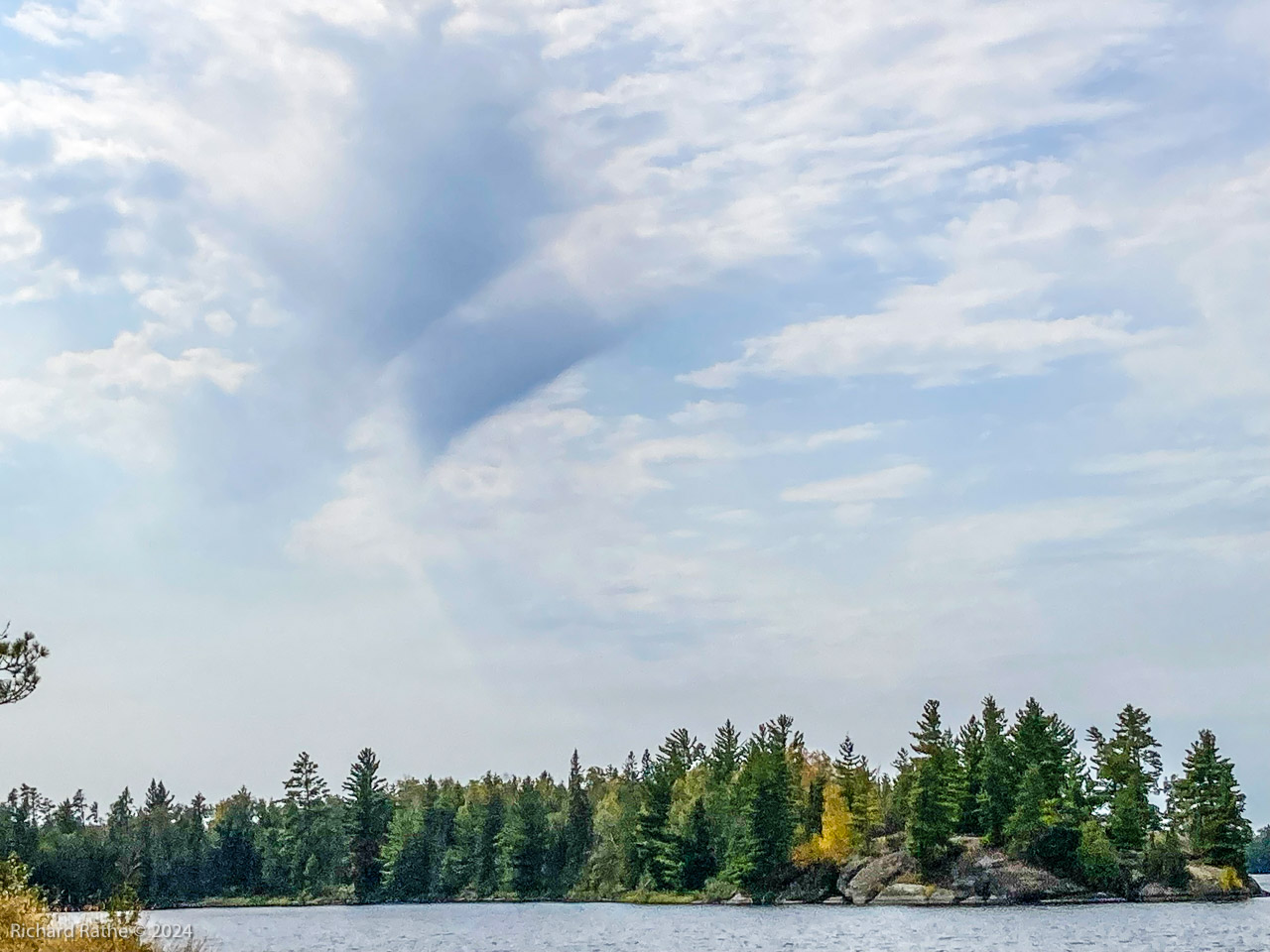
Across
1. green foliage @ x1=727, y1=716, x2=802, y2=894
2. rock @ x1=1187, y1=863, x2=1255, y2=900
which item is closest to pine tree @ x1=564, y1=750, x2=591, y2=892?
green foliage @ x1=727, y1=716, x2=802, y2=894

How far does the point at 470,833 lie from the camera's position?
615 feet

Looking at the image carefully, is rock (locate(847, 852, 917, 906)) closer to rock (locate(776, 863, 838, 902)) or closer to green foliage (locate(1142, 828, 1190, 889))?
rock (locate(776, 863, 838, 902))

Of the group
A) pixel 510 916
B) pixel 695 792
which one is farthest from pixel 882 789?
pixel 510 916

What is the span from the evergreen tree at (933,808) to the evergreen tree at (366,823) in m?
82.3

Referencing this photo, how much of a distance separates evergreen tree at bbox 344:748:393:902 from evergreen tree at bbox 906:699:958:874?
82340 mm

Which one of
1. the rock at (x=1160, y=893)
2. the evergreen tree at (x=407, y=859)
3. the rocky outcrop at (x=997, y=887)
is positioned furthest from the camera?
the evergreen tree at (x=407, y=859)

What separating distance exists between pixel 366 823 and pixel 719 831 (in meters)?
58.8

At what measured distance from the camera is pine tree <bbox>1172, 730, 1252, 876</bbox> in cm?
13950

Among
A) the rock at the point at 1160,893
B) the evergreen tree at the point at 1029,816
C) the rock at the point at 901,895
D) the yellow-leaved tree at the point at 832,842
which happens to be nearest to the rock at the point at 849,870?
the yellow-leaved tree at the point at 832,842

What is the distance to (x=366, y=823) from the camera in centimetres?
19125

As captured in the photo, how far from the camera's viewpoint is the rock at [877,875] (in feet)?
469

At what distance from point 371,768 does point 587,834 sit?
35680mm

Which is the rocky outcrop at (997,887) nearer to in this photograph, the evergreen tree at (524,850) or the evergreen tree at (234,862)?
the evergreen tree at (524,850)

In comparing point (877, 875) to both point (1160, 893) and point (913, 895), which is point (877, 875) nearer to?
point (913, 895)
